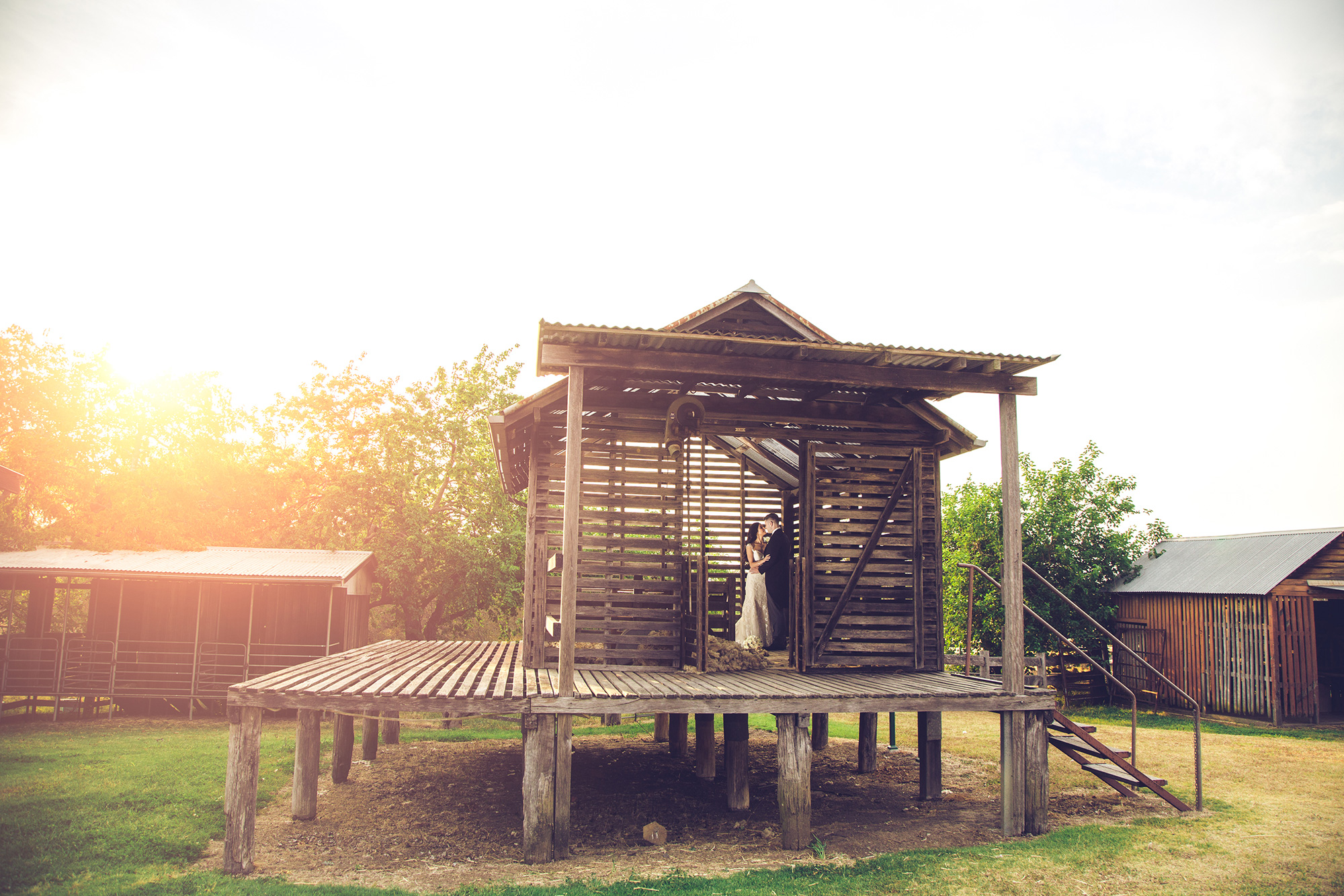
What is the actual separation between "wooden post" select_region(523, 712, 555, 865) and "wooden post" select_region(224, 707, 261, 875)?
8.09 feet

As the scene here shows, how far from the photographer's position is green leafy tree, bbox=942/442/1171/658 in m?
24.0

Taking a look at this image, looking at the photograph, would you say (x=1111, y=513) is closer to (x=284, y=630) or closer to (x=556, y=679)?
(x=556, y=679)

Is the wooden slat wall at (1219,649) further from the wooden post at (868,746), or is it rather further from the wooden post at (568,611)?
the wooden post at (568,611)

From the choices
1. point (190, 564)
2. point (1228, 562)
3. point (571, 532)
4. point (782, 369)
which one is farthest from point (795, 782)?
point (1228, 562)

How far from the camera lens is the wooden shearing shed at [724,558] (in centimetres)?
842

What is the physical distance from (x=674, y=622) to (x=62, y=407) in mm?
22136

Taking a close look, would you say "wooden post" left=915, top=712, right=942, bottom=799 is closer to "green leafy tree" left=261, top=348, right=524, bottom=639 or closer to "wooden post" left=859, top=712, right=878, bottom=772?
"wooden post" left=859, top=712, right=878, bottom=772

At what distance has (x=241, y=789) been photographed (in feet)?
25.1

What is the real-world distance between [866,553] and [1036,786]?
3.25 metres

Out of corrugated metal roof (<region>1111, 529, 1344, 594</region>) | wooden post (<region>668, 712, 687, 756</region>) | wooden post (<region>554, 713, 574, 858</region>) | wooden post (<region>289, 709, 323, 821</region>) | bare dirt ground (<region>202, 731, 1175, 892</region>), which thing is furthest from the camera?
corrugated metal roof (<region>1111, 529, 1344, 594</region>)

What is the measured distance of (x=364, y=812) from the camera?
33.2 ft

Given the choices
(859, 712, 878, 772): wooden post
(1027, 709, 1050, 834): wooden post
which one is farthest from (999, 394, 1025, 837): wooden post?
(859, 712, 878, 772): wooden post

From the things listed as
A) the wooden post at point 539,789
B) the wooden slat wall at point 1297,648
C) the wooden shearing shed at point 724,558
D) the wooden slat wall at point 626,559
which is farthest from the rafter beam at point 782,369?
the wooden slat wall at point 1297,648

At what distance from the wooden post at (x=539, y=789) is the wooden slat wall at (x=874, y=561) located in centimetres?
407
